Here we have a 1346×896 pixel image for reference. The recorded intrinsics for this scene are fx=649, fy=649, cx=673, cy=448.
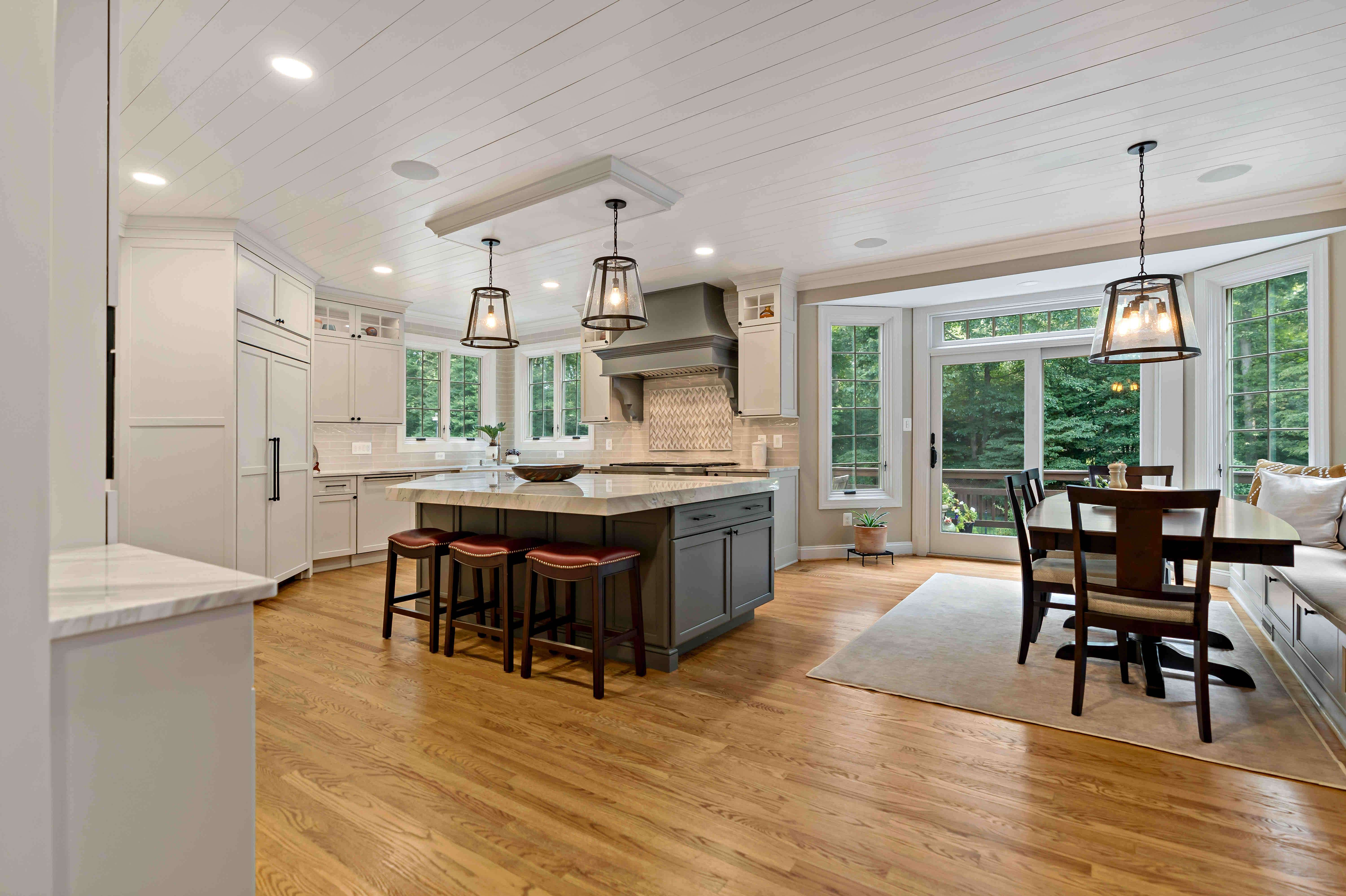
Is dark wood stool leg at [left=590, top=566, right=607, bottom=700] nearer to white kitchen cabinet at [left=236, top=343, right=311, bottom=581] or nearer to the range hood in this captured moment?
white kitchen cabinet at [left=236, top=343, right=311, bottom=581]

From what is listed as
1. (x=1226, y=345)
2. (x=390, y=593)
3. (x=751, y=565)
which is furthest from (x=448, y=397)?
(x=1226, y=345)

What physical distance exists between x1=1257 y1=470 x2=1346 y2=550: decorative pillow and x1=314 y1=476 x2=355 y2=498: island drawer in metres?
6.47

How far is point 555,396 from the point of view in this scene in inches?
313

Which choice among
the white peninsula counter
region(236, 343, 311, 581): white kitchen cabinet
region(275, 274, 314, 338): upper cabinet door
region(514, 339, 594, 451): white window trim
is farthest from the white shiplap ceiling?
region(514, 339, 594, 451): white window trim

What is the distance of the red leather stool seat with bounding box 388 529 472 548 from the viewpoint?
348cm

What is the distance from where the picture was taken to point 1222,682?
2.88 meters

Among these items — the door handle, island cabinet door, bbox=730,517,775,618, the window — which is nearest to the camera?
island cabinet door, bbox=730,517,775,618

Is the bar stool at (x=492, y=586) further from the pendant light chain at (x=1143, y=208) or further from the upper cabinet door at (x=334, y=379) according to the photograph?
the pendant light chain at (x=1143, y=208)

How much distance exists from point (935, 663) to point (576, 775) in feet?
6.27

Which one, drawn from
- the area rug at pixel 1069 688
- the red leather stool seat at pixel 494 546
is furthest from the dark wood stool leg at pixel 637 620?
the area rug at pixel 1069 688

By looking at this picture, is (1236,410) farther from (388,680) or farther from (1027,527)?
(388,680)

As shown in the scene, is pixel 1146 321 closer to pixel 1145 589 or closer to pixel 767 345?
pixel 1145 589

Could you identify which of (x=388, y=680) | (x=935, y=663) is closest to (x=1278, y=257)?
(x=935, y=663)

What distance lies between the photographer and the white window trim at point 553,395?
770cm
